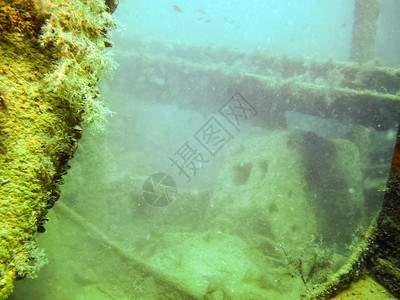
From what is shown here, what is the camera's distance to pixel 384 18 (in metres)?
37.8

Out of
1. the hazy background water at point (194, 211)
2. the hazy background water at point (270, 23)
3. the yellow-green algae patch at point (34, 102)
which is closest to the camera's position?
the yellow-green algae patch at point (34, 102)

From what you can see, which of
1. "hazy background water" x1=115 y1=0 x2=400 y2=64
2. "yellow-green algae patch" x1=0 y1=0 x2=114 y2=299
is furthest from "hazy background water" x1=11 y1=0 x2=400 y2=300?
"hazy background water" x1=115 y1=0 x2=400 y2=64

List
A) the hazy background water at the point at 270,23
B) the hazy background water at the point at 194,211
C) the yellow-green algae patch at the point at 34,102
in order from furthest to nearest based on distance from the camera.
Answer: the hazy background water at the point at 270,23, the hazy background water at the point at 194,211, the yellow-green algae patch at the point at 34,102

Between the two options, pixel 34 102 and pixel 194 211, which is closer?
pixel 34 102

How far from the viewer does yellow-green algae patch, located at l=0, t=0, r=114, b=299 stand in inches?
57.3

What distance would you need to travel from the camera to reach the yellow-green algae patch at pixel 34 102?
1455 mm

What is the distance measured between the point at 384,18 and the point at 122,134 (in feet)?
167

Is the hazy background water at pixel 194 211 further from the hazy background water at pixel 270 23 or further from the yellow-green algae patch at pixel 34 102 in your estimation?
the hazy background water at pixel 270 23

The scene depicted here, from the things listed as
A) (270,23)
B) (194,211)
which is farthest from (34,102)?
(270,23)

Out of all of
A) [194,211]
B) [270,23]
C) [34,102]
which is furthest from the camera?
[270,23]

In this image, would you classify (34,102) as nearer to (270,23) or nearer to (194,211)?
(194,211)

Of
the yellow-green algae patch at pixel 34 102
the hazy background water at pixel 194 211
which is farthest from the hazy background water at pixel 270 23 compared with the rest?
the yellow-green algae patch at pixel 34 102

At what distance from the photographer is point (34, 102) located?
157 centimetres

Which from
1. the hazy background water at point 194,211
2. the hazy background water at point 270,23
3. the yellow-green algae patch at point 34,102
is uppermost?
the hazy background water at point 270,23
